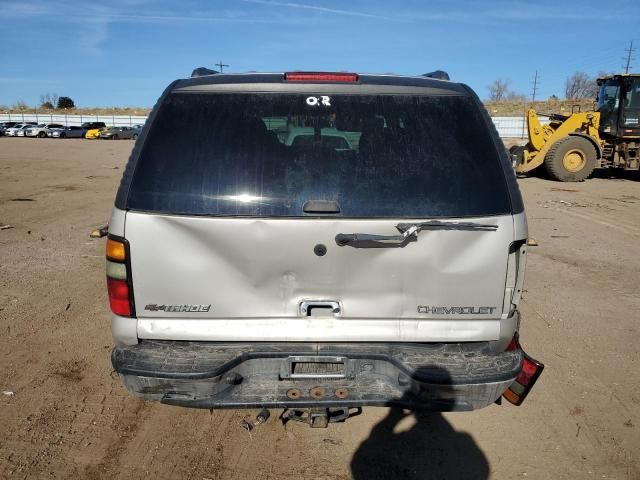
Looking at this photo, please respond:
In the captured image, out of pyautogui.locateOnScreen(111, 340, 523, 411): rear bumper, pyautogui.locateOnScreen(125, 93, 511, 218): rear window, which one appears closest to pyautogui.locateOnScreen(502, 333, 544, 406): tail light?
pyautogui.locateOnScreen(111, 340, 523, 411): rear bumper

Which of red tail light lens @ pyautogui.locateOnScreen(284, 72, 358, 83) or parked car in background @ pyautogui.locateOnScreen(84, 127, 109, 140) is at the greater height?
red tail light lens @ pyautogui.locateOnScreen(284, 72, 358, 83)

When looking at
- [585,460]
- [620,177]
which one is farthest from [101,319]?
[620,177]

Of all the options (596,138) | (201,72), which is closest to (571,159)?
(596,138)

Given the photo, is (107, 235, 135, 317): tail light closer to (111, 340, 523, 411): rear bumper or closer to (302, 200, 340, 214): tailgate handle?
(111, 340, 523, 411): rear bumper

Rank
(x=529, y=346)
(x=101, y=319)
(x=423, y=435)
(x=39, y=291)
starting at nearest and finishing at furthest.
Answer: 1. (x=423, y=435)
2. (x=529, y=346)
3. (x=101, y=319)
4. (x=39, y=291)

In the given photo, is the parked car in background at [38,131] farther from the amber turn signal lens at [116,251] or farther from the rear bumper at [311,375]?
the rear bumper at [311,375]

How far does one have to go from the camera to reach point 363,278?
247cm

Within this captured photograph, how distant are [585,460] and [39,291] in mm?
5379

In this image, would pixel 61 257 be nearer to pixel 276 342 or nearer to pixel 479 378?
pixel 276 342

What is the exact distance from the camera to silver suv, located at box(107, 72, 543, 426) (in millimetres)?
2396

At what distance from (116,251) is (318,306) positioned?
1.04 metres

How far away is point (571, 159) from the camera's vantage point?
16438 mm

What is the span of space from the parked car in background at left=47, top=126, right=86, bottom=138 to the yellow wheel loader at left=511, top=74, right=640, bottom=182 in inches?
1835

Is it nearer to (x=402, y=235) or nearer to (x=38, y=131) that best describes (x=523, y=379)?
(x=402, y=235)
